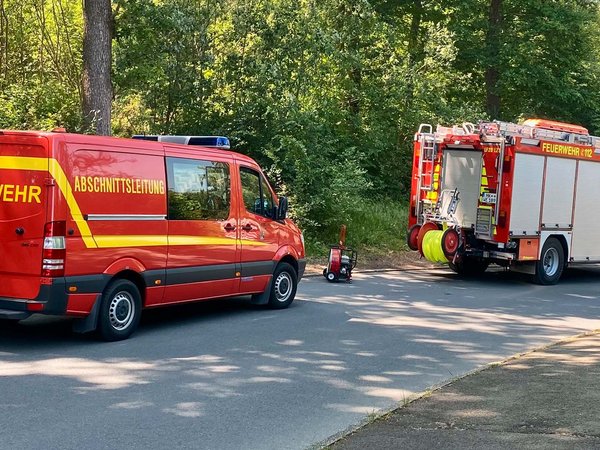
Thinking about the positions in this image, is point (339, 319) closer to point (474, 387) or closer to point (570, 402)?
point (474, 387)

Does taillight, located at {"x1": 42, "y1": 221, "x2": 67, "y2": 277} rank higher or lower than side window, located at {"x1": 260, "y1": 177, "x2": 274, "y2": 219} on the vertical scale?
lower

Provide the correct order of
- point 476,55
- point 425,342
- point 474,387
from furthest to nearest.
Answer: point 476,55, point 425,342, point 474,387

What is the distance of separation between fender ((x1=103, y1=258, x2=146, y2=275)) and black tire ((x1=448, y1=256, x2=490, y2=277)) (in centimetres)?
969

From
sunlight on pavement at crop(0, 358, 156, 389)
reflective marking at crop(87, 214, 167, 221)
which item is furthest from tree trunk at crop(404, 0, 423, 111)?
sunlight on pavement at crop(0, 358, 156, 389)

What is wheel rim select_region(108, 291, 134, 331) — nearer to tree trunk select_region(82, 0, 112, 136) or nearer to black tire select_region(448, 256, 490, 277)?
tree trunk select_region(82, 0, 112, 136)

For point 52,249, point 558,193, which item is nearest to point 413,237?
point 558,193

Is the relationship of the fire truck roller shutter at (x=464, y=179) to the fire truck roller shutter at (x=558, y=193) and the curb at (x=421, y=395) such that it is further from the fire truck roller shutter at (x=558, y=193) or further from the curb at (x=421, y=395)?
the curb at (x=421, y=395)

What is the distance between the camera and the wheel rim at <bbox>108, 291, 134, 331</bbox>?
8.71 metres

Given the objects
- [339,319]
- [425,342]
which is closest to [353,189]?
[339,319]

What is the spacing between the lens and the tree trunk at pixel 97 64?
16.3m

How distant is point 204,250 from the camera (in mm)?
9953

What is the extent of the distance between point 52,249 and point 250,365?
7.87 feet

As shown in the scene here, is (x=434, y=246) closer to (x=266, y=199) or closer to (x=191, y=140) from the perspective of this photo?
(x=266, y=199)

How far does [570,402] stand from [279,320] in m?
5.04
